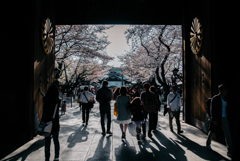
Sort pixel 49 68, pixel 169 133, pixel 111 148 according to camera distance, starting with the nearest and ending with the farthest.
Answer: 1. pixel 111 148
2. pixel 169 133
3. pixel 49 68

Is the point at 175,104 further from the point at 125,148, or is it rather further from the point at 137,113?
the point at 125,148

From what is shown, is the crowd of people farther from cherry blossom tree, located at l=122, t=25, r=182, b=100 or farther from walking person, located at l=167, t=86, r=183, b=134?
cherry blossom tree, located at l=122, t=25, r=182, b=100

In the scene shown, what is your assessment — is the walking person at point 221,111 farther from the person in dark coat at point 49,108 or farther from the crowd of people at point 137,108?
the person in dark coat at point 49,108

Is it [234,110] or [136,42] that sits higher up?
[136,42]

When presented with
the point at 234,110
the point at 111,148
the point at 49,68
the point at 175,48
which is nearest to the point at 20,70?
the point at 49,68

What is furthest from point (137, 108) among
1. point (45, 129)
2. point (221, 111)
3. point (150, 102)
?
point (45, 129)

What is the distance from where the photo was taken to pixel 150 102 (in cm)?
632

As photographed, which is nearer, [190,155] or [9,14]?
[190,155]

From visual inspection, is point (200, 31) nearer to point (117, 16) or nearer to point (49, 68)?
point (117, 16)

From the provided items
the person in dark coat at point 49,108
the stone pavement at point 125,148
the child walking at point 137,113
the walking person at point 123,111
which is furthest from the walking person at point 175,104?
the person in dark coat at point 49,108

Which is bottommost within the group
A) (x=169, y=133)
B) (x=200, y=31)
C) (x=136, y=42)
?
(x=169, y=133)

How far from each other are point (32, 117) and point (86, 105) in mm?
2535

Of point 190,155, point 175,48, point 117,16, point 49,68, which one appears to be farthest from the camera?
point 175,48

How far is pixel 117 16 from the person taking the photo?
938 cm
